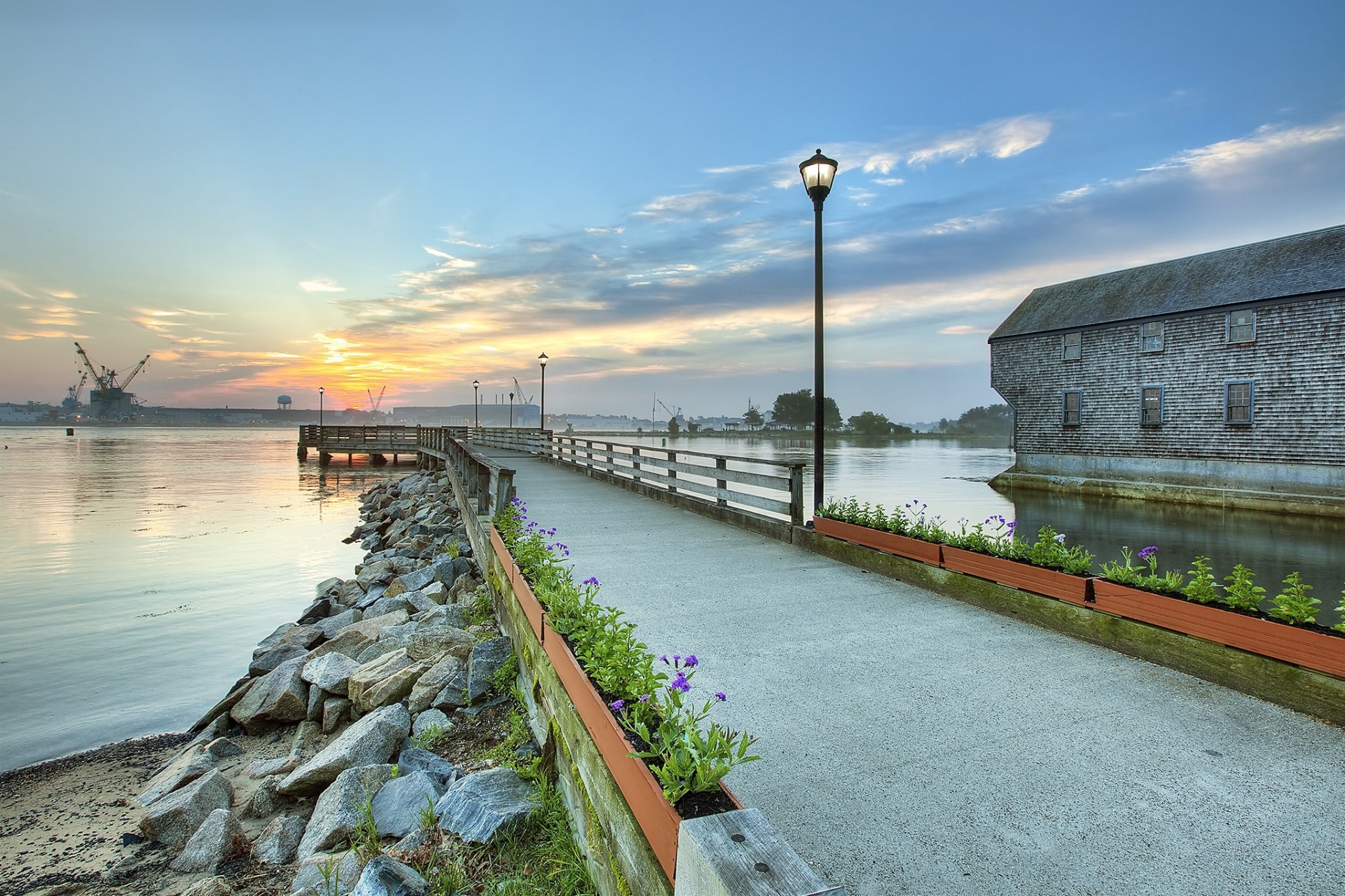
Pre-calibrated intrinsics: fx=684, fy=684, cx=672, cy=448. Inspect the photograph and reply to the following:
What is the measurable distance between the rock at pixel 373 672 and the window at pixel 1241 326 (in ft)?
99.9

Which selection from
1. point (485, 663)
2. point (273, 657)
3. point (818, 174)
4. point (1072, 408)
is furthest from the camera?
point (1072, 408)

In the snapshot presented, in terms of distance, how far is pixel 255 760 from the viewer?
601 centimetres

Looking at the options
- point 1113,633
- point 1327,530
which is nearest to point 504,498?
point 1113,633

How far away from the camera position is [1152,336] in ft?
92.4

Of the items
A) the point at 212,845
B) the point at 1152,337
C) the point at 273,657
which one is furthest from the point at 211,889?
the point at 1152,337

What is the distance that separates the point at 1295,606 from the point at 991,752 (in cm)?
204

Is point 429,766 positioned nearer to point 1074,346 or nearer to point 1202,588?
point 1202,588

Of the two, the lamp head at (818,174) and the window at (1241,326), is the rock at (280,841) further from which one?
the window at (1241,326)

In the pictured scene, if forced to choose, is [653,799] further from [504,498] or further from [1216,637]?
[504,498]

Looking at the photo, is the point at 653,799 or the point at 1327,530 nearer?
the point at 653,799

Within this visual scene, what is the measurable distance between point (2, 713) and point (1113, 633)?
1122 cm

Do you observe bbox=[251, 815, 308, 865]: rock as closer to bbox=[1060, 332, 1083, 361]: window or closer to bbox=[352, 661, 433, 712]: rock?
bbox=[352, 661, 433, 712]: rock

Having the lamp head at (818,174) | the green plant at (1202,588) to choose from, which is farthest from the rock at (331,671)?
the lamp head at (818,174)

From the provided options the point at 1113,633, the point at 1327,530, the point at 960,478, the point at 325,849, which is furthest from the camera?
the point at 960,478
